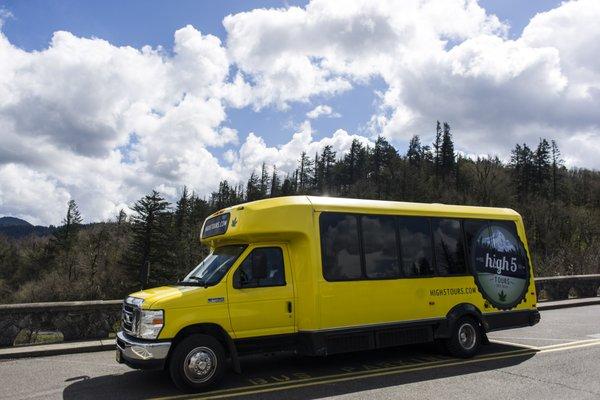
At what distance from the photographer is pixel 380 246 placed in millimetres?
9094

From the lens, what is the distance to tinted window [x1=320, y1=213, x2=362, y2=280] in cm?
845

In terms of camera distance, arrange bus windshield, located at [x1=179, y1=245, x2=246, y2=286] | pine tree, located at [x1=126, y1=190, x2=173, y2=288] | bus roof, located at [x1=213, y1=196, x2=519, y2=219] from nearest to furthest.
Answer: bus windshield, located at [x1=179, y1=245, x2=246, y2=286]
bus roof, located at [x1=213, y1=196, x2=519, y2=219]
pine tree, located at [x1=126, y1=190, x2=173, y2=288]

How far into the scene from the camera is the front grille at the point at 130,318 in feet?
24.1

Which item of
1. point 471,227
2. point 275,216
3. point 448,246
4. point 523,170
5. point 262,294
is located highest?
point 523,170

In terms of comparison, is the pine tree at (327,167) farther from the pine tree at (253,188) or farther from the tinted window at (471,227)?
the tinted window at (471,227)

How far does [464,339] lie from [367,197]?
7513cm

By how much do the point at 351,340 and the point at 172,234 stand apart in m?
54.5

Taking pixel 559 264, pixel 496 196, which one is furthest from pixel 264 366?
pixel 496 196

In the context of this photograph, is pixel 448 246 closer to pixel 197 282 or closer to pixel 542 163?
pixel 197 282

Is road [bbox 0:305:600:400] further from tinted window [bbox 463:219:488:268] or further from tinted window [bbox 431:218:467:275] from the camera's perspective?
tinted window [bbox 463:219:488:268]

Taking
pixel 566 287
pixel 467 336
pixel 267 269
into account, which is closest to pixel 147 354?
pixel 267 269

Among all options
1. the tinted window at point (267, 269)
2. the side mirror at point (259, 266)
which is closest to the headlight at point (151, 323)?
the tinted window at point (267, 269)

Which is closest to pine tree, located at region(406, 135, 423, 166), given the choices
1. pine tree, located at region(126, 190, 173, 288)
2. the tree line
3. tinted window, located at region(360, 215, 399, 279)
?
the tree line

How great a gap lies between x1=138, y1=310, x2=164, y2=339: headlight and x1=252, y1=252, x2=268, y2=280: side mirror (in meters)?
1.55
